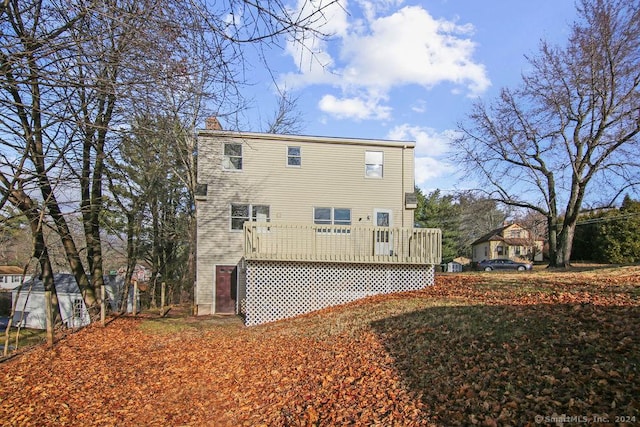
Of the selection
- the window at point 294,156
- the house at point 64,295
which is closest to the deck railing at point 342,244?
the window at point 294,156

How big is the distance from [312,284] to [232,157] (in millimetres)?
6085

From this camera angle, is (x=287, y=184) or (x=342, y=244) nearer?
(x=342, y=244)

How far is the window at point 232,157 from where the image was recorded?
50.7 feet

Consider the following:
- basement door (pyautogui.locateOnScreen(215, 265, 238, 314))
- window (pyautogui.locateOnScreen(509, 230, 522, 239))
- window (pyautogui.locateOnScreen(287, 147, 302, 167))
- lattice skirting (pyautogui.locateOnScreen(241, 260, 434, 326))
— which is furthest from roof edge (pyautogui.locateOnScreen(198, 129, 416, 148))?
window (pyautogui.locateOnScreen(509, 230, 522, 239))

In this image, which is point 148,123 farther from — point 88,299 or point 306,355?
point 88,299

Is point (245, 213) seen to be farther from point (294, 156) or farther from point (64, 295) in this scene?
point (64, 295)

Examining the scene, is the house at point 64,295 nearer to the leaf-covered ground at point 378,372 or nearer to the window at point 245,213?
the window at point 245,213

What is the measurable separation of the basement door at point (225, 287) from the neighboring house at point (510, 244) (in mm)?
37068

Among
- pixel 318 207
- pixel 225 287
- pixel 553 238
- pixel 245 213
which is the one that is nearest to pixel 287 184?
pixel 318 207

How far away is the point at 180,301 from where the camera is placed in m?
22.9

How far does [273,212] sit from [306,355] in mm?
8533

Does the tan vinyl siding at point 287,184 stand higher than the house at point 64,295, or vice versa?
the tan vinyl siding at point 287,184

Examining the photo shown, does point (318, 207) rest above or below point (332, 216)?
above

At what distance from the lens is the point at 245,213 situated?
1536cm
